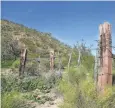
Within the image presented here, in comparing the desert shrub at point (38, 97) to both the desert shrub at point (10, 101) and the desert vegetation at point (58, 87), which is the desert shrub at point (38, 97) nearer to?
the desert vegetation at point (58, 87)

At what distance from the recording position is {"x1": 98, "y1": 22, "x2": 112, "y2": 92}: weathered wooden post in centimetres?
1059

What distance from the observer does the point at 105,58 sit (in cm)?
1065

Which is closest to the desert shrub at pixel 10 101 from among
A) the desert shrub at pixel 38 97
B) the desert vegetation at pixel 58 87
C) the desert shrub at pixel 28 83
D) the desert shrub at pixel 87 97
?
the desert vegetation at pixel 58 87

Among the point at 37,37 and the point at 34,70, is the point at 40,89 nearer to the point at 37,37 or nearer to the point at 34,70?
the point at 34,70

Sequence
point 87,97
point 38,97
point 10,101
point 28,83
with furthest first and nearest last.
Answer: point 28,83
point 38,97
point 10,101
point 87,97

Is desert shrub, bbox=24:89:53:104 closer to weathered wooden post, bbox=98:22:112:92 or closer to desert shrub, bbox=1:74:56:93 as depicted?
desert shrub, bbox=1:74:56:93

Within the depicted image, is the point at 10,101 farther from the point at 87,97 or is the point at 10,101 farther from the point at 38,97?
the point at 38,97

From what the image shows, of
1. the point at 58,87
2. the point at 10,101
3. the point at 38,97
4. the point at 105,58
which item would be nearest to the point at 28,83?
the point at 38,97

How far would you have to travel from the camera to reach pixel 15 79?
19.3 m

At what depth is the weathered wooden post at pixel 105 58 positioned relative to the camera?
34.8 feet

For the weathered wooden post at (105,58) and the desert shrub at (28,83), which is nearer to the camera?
the weathered wooden post at (105,58)

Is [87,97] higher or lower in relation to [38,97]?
higher

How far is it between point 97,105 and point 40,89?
9.81 m

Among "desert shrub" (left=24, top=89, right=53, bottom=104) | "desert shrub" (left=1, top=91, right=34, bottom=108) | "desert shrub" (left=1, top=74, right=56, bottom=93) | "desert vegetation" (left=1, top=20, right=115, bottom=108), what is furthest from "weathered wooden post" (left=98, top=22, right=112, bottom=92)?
"desert shrub" (left=1, top=74, right=56, bottom=93)
